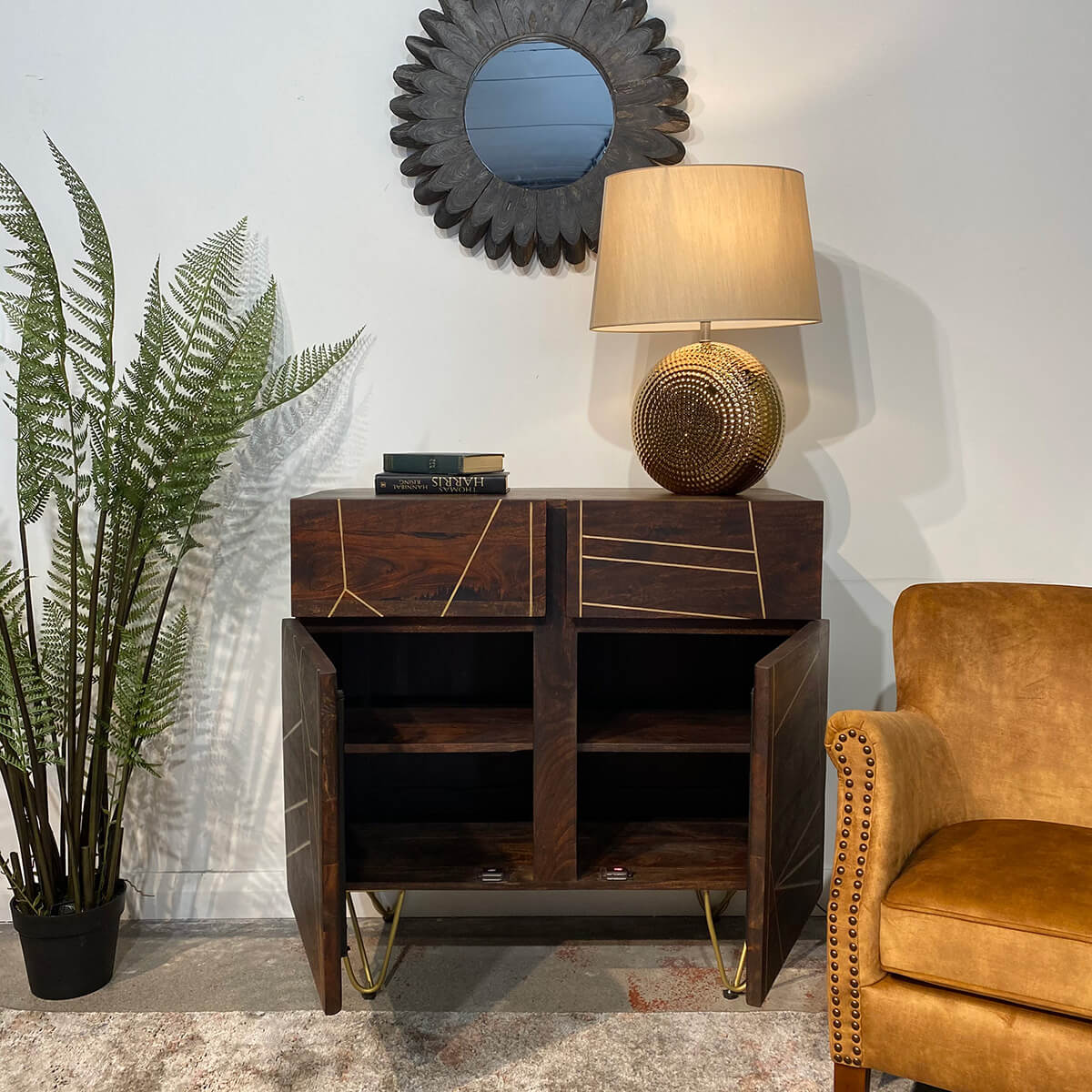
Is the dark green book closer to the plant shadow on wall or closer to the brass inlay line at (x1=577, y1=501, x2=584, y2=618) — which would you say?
the brass inlay line at (x1=577, y1=501, x2=584, y2=618)

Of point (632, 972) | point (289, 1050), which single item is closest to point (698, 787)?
point (632, 972)

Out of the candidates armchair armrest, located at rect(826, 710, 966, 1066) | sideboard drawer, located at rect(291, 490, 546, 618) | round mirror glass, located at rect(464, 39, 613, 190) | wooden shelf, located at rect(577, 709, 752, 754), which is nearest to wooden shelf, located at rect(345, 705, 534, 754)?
wooden shelf, located at rect(577, 709, 752, 754)

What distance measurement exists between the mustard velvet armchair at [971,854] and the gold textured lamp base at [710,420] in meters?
0.39

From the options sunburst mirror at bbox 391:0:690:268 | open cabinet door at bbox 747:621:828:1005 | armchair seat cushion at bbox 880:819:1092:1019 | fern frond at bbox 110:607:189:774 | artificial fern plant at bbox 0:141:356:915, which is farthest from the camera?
sunburst mirror at bbox 391:0:690:268

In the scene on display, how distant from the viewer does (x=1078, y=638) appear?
179cm

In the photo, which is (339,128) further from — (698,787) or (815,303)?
(698,787)

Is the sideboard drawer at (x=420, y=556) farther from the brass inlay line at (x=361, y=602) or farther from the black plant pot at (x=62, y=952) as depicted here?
the black plant pot at (x=62, y=952)

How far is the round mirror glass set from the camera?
2.11 meters

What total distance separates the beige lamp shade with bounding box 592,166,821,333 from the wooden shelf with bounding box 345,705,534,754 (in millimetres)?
754

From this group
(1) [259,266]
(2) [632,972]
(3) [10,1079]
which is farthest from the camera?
(1) [259,266]

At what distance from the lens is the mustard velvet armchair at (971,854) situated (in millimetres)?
1405

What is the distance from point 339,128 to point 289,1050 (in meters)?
1.72

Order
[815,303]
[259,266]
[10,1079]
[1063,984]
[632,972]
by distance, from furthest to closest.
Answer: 1. [259,266]
2. [632,972]
3. [815,303]
4. [10,1079]
5. [1063,984]

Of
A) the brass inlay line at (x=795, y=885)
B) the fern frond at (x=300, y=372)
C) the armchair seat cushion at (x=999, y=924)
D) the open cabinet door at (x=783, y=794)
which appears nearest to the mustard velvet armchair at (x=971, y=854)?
the armchair seat cushion at (x=999, y=924)
